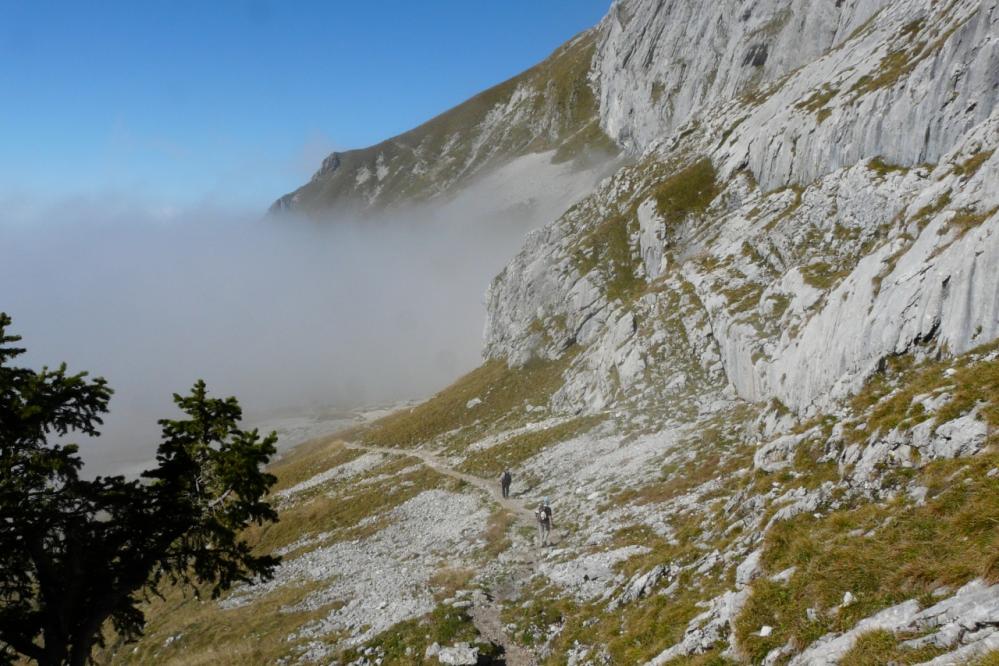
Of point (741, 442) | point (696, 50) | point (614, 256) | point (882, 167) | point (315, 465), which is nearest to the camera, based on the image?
point (741, 442)

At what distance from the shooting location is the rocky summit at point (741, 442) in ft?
36.0

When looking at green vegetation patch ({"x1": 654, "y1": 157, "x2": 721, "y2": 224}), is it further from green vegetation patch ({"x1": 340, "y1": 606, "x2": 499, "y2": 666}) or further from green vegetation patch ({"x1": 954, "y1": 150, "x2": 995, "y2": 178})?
green vegetation patch ({"x1": 340, "y1": 606, "x2": 499, "y2": 666})

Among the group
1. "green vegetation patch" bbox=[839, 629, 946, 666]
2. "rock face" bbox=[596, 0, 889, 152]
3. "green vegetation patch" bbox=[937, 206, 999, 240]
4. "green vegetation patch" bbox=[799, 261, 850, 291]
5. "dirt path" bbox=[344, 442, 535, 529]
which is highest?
"rock face" bbox=[596, 0, 889, 152]

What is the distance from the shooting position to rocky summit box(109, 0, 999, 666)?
11.0 m

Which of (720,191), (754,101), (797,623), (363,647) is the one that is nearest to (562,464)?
(363,647)

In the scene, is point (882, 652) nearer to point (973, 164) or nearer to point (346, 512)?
point (973, 164)

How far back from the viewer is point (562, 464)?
41656mm

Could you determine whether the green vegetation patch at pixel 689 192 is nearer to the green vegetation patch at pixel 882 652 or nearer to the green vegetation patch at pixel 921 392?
the green vegetation patch at pixel 921 392

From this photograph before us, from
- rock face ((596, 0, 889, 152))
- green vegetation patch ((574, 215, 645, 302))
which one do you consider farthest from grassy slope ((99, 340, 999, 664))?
rock face ((596, 0, 889, 152))

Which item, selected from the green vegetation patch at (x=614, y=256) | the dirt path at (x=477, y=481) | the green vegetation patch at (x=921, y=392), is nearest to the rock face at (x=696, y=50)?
the green vegetation patch at (x=614, y=256)

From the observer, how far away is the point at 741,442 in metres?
29.8

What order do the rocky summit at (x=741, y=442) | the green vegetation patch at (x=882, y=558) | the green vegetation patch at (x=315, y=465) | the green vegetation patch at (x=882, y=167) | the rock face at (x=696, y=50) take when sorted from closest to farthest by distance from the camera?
the green vegetation patch at (x=882, y=558), the rocky summit at (x=741, y=442), the green vegetation patch at (x=882, y=167), the green vegetation patch at (x=315, y=465), the rock face at (x=696, y=50)

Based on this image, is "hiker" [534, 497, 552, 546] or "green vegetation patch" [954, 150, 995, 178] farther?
"hiker" [534, 497, 552, 546]

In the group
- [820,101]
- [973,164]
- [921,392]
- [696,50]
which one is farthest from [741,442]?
[696,50]
